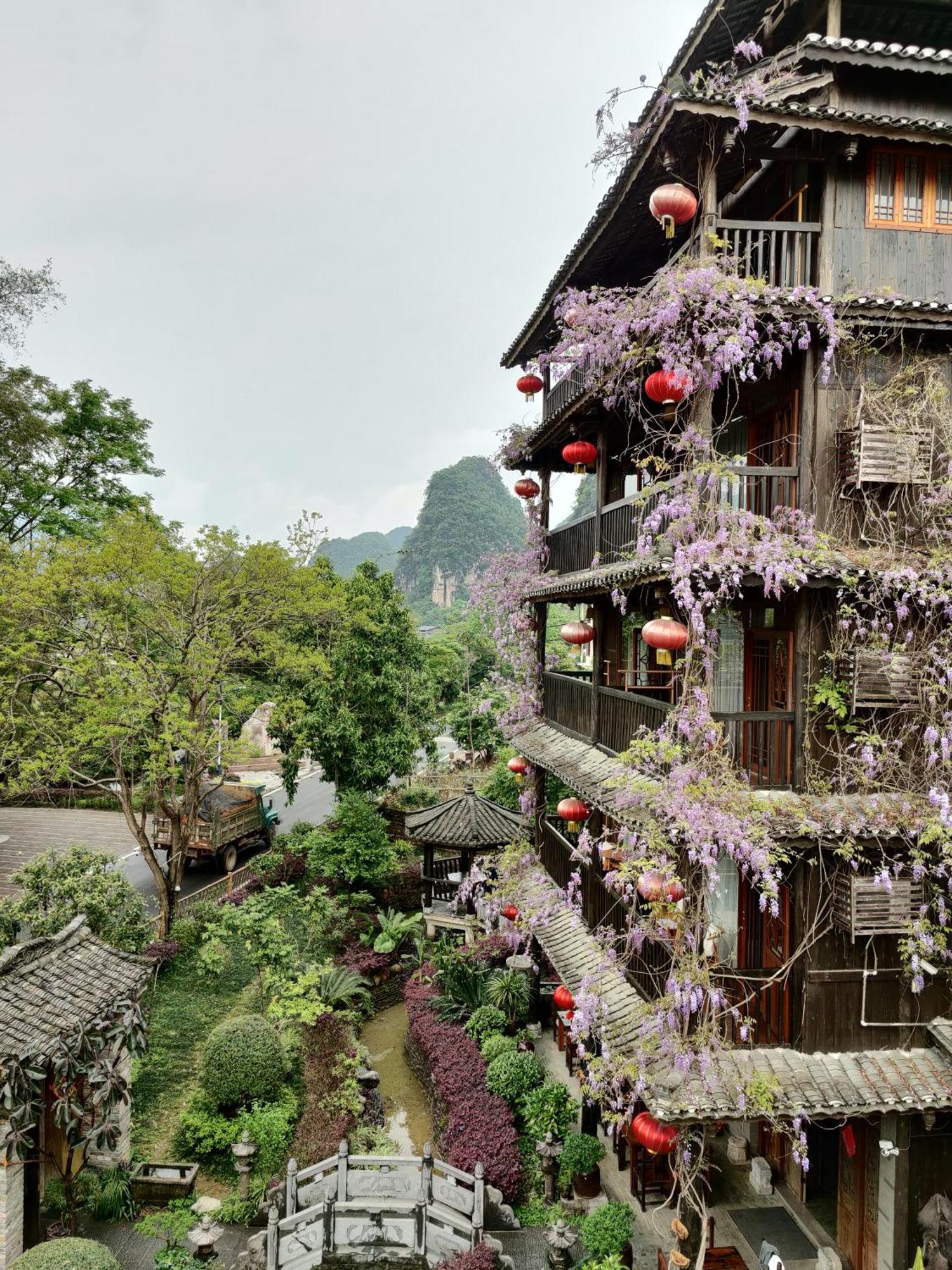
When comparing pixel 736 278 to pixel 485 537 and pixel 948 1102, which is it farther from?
pixel 485 537

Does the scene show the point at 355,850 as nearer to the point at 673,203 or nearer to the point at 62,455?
the point at 673,203

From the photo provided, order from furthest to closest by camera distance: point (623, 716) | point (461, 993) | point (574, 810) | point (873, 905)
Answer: point (461, 993) → point (574, 810) → point (623, 716) → point (873, 905)

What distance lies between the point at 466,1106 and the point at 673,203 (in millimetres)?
12040

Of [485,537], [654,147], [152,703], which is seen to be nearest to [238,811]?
[152,703]

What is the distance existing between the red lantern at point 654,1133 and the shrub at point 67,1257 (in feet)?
17.7

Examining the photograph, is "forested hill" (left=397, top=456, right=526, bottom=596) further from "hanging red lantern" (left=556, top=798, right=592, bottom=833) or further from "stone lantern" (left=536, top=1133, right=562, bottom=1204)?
"stone lantern" (left=536, top=1133, right=562, bottom=1204)

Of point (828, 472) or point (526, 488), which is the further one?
point (526, 488)

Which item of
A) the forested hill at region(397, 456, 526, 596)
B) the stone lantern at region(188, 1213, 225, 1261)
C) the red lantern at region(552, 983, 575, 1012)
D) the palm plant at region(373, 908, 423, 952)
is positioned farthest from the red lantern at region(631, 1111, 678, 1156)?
the forested hill at region(397, 456, 526, 596)

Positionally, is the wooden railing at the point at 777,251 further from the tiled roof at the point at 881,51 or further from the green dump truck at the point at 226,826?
the green dump truck at the point at 226,826

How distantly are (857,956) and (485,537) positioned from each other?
88295mm

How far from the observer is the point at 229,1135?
11.5m

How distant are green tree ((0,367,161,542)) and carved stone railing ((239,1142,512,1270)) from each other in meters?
20.8

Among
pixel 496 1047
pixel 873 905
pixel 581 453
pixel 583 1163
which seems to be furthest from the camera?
pixel 496 1047

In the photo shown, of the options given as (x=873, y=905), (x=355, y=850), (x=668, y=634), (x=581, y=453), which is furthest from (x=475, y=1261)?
(x=355, y=850)
